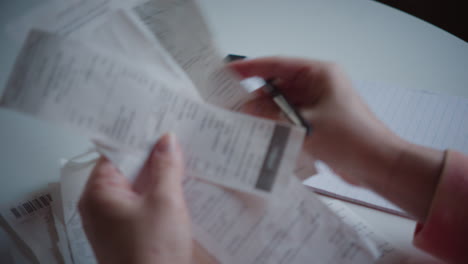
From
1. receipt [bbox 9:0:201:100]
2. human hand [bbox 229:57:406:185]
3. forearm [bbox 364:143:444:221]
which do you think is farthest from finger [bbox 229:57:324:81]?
forearm [bbox 364:143:444:221]

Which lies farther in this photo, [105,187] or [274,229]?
[274,229]

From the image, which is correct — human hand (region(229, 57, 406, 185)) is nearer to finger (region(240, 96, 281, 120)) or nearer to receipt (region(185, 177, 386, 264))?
finger (region(240, 96, 281, 120))

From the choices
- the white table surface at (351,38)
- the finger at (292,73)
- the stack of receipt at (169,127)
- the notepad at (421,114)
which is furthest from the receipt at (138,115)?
the white table surface at (351,38)

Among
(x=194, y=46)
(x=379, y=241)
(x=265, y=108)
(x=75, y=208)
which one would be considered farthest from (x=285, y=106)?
(x=75, y=208)

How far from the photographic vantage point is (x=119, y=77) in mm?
512

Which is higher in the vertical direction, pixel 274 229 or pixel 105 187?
pixel 105 187

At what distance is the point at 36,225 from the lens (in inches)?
24.4

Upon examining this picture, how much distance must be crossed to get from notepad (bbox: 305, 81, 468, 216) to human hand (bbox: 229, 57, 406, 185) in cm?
10

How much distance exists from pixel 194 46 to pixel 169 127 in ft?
0.57

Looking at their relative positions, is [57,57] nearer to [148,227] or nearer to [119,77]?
[119,77]

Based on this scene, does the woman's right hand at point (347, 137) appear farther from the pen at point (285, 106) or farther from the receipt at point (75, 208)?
the receipt at point (75, 208)

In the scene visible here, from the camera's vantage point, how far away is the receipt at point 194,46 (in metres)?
0.57

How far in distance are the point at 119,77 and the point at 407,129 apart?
665mm

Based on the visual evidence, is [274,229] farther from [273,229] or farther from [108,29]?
[108,29]
